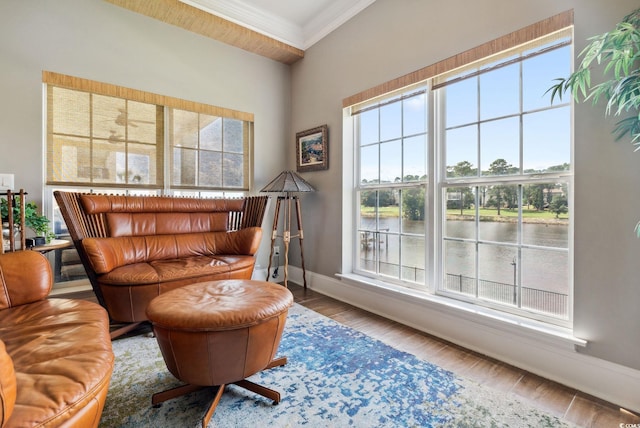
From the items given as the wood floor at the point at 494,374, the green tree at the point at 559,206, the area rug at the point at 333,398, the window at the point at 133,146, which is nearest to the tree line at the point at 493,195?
the green tree at the point at 559,206

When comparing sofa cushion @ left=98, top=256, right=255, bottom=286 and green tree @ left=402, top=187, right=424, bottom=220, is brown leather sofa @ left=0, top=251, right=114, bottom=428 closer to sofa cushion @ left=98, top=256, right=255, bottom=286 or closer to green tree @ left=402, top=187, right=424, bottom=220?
sofa cushion @ left=98, top=256, right=255, bottom=286

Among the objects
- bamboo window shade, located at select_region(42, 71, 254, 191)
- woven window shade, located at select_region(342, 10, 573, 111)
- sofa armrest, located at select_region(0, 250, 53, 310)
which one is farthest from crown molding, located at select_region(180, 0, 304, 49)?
sofa armrest, located at select_region(0, 250, 53, 310)

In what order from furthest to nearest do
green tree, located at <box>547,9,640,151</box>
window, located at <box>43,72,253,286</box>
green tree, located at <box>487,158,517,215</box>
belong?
1. window, located at <box>43,72,253,286</box>
2. green tree, located at <box>487,158,517,215</box>
3. green tree, located at <box>547,9,640,151</box>

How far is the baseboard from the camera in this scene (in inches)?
59.2

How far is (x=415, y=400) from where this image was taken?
1.49 m

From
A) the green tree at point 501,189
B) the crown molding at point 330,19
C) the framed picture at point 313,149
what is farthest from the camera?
the framed picture at point 313,149

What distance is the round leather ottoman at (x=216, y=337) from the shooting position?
4.23 feet

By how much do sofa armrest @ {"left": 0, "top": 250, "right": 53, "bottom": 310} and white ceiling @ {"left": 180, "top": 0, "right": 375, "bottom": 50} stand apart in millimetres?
2633

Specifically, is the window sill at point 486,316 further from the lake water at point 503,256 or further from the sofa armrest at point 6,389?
the sofa armrest at point 6,389

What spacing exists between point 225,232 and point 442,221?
214 cm

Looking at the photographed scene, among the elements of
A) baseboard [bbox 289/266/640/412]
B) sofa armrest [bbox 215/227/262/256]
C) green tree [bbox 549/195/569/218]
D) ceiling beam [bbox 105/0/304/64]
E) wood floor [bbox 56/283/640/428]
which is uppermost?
ceiling beam [bbox 105/0/304/64]

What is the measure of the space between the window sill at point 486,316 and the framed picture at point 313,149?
147cm

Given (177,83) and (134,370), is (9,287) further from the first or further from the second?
(177,83)

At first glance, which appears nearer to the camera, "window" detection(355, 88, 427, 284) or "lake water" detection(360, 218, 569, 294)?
"lake water" detection(360, 218, 569, 294)
